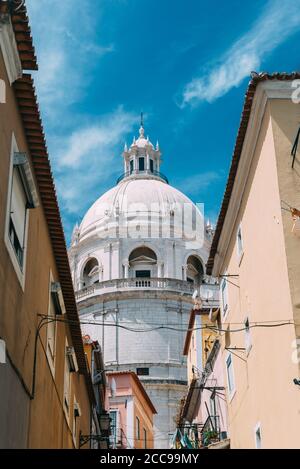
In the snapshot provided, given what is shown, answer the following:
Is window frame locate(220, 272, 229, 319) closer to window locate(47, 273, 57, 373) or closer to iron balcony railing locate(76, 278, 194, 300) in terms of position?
window locate(47, 273, 57, 373)

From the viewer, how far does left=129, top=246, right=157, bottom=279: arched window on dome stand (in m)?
68.6

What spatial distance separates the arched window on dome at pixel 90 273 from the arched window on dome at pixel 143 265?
3.19 m

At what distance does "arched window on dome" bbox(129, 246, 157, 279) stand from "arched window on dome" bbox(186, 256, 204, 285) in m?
3.37

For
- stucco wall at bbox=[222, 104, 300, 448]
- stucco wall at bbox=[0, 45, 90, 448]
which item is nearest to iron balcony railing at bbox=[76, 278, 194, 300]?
stucco wall at bbox=[222, 104, 300, 448]

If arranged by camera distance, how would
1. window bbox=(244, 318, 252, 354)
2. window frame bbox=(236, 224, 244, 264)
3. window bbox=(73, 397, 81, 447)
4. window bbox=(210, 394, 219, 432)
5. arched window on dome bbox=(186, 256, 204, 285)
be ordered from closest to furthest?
window bbox=(244, 318, 252, 354) → window frame bbox=(236, 224, 244, 264) → window bbox=(73, 397, 81, 447) → window bbox=(210, 394, 219, 432) → arched window on dome bbox=(186, 256, 204, 285)

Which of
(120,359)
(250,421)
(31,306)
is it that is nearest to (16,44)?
(31,306)

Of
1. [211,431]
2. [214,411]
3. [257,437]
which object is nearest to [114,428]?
[214,411]

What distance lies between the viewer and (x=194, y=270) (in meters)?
71.5

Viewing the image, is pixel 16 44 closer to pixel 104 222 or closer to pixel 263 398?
pixel 263 398

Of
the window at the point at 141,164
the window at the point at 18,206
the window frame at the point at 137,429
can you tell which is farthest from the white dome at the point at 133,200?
the window at the point at 18,206

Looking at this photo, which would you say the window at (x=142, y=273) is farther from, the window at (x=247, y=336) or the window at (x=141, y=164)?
the window at (x=247, y=336)

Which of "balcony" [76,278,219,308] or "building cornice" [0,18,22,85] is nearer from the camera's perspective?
"building cornice" [0,18,22,85]

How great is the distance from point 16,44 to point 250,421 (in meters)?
11.4

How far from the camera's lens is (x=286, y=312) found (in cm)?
1527
